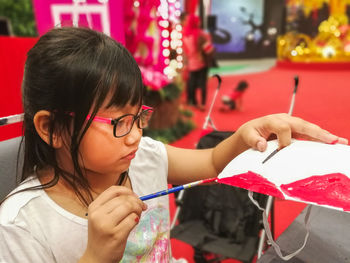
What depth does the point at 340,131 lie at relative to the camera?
0.68 meters

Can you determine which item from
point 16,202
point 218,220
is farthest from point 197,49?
point 16,202

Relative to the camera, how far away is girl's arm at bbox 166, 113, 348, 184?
2.17 ft

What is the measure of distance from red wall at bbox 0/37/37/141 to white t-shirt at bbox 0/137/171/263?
0.93 meters

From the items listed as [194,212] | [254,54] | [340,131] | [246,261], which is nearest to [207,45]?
[194,212]

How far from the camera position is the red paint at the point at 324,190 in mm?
472

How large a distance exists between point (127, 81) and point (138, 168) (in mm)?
295

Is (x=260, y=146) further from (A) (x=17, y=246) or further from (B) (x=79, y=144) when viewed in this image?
(A) (x=17, y=246)

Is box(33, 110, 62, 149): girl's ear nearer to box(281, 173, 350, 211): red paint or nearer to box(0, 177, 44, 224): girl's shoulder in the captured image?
box(0, 177, 44, 224): girl's shoulder

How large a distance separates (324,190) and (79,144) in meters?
0.44

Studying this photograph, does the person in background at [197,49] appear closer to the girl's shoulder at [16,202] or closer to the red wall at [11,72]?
the red wall at [11,72]

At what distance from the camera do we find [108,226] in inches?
20.9

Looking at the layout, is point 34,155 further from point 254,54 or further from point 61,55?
point 254,54

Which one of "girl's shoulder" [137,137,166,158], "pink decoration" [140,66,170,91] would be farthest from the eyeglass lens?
"pink decoration" [140,66,170,91]

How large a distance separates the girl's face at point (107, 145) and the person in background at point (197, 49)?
3.82 metres
